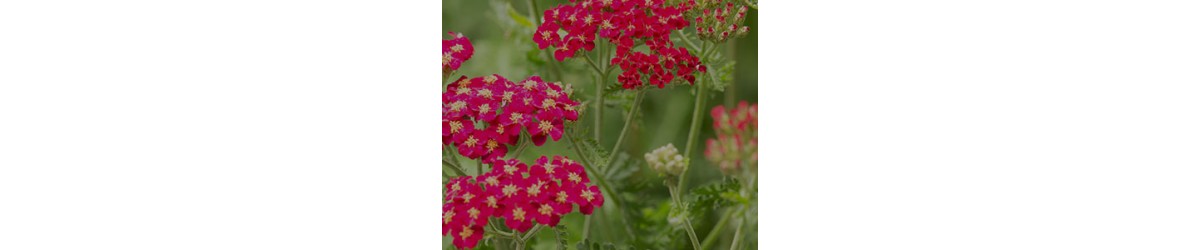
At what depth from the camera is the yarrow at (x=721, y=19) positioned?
6.35 feet

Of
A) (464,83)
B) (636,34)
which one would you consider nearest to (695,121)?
(636,34)

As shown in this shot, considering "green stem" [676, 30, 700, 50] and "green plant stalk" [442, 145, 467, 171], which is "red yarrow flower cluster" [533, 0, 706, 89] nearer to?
"green stem" [676, 30, 700, 50]

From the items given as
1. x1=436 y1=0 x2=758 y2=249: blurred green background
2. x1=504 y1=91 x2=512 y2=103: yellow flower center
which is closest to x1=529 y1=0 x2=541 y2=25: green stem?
x1=436 y1=0 x2=758 y2=249: blurred green background

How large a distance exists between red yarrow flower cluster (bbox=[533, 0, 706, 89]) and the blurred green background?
0.10ft

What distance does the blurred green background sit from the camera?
6.46 ft

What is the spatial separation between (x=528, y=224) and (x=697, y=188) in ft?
1.04

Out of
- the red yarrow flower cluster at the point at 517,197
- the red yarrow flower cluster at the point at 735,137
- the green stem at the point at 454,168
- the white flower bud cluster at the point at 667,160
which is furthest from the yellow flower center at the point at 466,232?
the red yarrow flower cluster at the point at 735,137

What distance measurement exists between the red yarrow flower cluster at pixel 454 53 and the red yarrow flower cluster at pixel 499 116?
0.17 feet

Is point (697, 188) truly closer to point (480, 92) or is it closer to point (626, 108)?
point (626, 108)

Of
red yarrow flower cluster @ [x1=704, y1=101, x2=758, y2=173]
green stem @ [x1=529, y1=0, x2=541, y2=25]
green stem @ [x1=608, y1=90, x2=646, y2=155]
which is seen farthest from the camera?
green stem @ [x1=529, y1=0, x2=541, y2=25]

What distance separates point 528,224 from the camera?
1.95 meters

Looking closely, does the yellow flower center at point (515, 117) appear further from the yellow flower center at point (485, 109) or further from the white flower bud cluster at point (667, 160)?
the white flower bud cluster at point (667, 160)

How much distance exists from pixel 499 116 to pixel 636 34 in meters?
0.29
